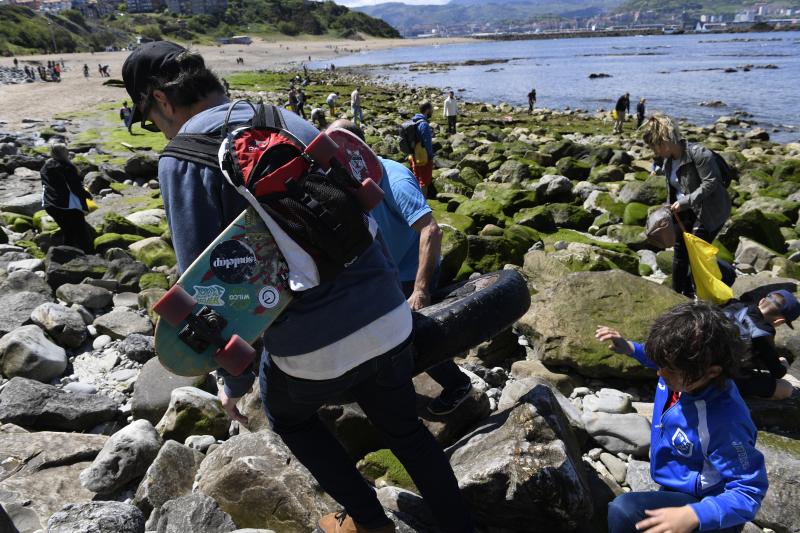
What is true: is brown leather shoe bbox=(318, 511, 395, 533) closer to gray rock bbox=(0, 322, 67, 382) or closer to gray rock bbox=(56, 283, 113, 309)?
gray rock bbox=(0, 322, 67, 382)

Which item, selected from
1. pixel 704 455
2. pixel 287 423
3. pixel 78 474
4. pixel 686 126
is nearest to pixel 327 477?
pixel 287 423

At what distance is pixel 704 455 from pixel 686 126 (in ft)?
87.0

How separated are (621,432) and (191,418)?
109 inches

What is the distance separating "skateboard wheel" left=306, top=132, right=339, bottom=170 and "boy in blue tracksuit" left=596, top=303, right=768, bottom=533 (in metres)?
1.48

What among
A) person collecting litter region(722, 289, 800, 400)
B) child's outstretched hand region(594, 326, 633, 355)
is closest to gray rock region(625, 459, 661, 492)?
child's outstretched hand region(594, 326, 633, 355)

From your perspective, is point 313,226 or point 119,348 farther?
point 119,348

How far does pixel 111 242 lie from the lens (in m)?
9.30

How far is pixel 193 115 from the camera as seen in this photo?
2.38 meters

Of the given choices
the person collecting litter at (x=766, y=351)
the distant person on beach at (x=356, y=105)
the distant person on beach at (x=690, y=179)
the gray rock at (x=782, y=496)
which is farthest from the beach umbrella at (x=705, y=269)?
the distant person on beach at (x=356, y=105)

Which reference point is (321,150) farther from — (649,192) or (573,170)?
(573,170)

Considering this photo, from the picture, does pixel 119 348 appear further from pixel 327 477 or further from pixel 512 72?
pixel 512 72

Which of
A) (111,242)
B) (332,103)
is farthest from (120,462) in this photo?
(332,103)

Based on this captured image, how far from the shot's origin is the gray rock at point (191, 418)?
13.4 ft

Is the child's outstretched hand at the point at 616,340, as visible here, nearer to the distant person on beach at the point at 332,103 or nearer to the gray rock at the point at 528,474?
the gray rock at the point at 528,474
